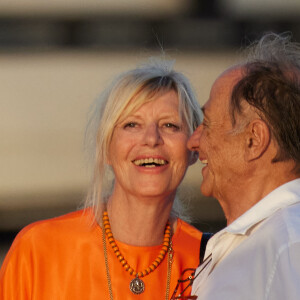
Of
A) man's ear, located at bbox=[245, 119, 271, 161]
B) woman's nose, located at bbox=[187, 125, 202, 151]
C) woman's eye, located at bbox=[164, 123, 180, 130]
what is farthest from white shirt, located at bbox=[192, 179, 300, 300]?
woman's eye, located at bbox=[164, 123, 180, 130]

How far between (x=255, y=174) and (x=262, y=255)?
0.29 metres

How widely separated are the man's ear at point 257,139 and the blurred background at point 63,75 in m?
2.46

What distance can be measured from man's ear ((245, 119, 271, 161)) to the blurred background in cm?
246

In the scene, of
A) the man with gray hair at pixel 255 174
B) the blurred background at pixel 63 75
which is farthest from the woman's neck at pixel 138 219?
the blurred background at pixel 63 75

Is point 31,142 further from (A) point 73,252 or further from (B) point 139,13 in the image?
(A) point 73,252

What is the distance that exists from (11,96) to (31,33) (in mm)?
369

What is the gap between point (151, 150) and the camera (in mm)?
3189

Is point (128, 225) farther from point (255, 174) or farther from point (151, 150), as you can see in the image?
point (255, 174)

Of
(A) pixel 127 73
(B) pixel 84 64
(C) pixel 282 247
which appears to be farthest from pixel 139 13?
(C) pixel 282 247

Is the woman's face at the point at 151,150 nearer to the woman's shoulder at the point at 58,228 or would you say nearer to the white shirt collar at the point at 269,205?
the woman's shoulder at the point at 58,228

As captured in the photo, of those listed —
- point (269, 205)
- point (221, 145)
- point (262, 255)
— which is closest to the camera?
point (262, 255)

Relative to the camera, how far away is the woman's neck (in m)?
3.25

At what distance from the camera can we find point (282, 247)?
2.03 metres

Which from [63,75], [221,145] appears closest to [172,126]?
[221,145]
